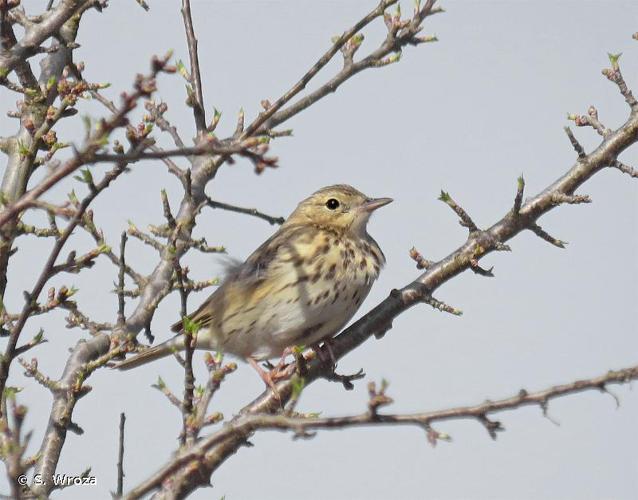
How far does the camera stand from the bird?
8.25 metres

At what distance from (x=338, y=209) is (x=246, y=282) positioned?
1281 millimetres

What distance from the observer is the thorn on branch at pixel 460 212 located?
22.2ft

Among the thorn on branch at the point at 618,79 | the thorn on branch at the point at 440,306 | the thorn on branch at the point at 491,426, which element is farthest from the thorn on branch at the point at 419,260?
the thorn on branch at the point at 491,426

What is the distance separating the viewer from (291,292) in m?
8.52

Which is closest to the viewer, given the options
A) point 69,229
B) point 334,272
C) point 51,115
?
point 69,229

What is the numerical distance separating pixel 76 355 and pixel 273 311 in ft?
6.40

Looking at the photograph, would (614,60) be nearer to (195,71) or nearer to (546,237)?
(546,237)

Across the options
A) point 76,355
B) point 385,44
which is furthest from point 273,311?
point 385,44

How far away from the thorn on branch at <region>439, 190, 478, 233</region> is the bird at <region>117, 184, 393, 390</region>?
5.15ft

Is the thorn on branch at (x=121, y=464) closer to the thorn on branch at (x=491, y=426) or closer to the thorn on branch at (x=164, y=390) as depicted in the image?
the thorn on branch at (x=164, y=390)

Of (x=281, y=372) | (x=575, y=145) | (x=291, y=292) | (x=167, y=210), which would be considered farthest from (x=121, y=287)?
(x=575, y=145)

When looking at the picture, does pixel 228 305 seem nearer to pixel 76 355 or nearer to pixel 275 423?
pixel 76 355

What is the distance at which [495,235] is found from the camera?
700cm

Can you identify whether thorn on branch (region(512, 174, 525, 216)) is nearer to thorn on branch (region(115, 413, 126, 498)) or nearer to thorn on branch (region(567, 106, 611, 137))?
thorn on branch (region(567, 106, 611, 137))
